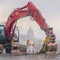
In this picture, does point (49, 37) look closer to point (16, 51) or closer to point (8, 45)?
point (16, 51)

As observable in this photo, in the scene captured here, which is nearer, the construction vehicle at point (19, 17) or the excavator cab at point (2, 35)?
the construction vehicle at point (19, 17)

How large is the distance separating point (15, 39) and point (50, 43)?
45.5 ft

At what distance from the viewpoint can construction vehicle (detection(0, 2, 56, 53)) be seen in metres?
48.3

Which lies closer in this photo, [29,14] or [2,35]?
[29,14]

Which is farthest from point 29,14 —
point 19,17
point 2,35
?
point 2,35

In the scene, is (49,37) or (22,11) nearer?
(49,37)

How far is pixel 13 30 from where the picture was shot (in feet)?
182

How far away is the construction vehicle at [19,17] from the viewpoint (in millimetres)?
48331

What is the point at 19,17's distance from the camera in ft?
175

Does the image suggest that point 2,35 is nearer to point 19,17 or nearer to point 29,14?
point 19,17

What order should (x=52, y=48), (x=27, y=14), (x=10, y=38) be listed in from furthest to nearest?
(x=10, y=38), (x=27, y=14), (x=52, y=48)

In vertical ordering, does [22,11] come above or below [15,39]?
above

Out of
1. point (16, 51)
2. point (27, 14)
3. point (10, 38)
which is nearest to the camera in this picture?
point (16, 51)

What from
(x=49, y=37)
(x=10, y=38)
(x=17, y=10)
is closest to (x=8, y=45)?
(x=10, y=38)
